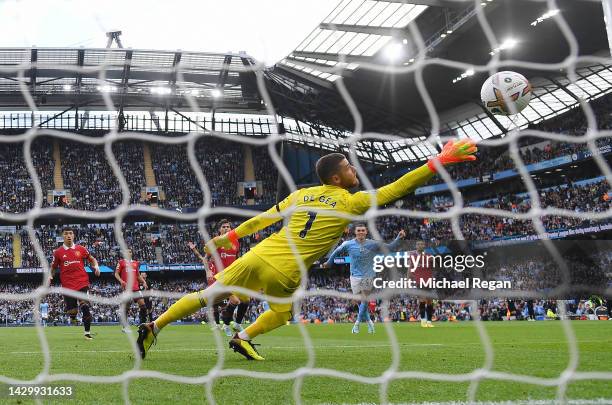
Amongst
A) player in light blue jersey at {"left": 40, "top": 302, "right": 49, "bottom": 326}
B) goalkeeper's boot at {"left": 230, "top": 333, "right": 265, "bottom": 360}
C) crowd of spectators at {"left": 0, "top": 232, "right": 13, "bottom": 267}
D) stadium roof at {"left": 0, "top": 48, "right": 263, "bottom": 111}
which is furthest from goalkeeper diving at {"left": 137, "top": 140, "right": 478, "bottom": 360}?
crowd of spectators at {"left": 0, "top": 232, "right": 13, "bottom": 267}

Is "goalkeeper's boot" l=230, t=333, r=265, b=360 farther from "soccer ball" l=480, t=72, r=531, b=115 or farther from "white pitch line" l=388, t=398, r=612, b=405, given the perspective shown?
"soccer ball" l=480, t=72, r=531, b=115

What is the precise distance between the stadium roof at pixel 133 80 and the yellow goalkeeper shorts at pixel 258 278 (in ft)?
72.6

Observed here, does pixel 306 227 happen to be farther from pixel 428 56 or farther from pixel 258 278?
pixel 428 56

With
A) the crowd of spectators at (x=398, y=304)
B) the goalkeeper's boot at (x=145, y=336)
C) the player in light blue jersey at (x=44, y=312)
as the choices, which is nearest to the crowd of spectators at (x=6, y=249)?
the crowd of spectators at (x=398, y=304)

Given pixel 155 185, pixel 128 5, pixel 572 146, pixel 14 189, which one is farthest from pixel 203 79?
pixel 128 5

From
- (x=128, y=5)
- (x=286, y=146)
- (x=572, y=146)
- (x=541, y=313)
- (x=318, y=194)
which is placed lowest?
(x=541, y=313)

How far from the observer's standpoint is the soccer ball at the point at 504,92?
5520 millimetres

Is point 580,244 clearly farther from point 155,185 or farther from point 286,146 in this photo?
point 155,185

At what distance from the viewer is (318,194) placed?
185 inches

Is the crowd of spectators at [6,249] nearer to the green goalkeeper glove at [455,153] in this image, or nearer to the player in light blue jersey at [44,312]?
the player in light blue jersey at [44,312]

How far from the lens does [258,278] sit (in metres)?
4.84

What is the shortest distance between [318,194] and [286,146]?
36183 millimetres

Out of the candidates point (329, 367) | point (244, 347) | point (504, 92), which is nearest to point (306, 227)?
point (329, 367)

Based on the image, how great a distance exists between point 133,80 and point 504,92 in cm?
2795
